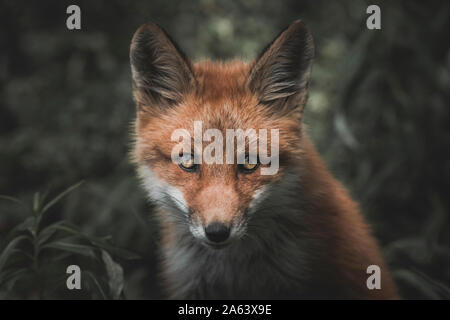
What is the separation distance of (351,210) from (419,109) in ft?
5.17

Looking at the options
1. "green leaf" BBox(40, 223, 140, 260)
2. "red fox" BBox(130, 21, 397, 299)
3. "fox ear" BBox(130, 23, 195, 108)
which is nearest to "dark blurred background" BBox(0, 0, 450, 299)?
"red fox" BBox(130, 21, 397, 299)

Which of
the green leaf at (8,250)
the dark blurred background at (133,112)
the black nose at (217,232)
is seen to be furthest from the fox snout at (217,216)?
the dark blurred background at (133,112)

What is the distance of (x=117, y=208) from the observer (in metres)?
4.20

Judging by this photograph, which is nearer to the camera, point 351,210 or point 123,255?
point 123,255

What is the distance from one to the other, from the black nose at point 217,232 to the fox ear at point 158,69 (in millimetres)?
839

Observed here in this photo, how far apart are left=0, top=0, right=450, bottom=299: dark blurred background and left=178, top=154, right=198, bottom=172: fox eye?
1.51m

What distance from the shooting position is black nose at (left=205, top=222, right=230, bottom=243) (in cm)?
204

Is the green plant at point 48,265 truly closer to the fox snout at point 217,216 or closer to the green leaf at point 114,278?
the green leaf at point 114,278

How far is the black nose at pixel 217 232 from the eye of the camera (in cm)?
204

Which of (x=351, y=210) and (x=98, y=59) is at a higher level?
(x=98, y=59)

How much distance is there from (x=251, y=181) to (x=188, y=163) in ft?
1.06

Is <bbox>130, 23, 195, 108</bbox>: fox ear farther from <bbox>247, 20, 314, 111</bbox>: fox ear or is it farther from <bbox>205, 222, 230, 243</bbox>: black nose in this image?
<bbox>205, 222, 230, 243</bbox>: black nose

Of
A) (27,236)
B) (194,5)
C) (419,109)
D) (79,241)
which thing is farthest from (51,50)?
(419,109)

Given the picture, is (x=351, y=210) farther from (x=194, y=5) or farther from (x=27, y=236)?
A: (x=194, y=5)
